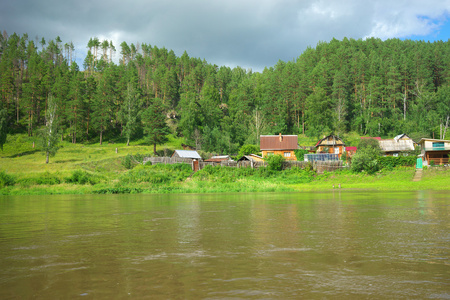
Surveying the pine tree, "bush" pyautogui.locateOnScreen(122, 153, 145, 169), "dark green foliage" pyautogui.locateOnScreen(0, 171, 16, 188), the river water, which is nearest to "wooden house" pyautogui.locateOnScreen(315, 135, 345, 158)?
the pine tree

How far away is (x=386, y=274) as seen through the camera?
6.45 meters

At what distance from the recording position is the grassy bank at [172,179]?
4434 centimetres

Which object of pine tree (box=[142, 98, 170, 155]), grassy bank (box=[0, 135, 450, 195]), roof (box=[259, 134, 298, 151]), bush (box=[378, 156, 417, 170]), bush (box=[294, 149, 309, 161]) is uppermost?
pine tree (box=[142, 98, 170, 155])

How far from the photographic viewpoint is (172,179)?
5344 centimetres

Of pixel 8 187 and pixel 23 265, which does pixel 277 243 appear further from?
pixel 8 187

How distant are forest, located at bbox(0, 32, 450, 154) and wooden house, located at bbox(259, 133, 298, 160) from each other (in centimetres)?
1249

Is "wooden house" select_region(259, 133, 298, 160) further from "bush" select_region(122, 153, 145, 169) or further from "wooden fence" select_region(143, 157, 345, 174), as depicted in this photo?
"bush" select_region(122, 153, 145, 169)

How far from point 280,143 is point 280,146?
32.2 inches

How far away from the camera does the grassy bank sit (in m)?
44.3

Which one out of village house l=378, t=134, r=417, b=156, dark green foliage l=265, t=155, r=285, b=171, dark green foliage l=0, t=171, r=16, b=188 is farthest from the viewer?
village house l=378, t=134, r=417, b=156

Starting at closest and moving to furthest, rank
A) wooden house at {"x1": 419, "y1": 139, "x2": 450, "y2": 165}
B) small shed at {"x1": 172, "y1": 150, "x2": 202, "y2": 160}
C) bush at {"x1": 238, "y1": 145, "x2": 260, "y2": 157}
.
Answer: wooden house at {"x1": 419, "y1": 139, "x2": 450, "y2": 165} < small shed at {"x1": 172, "y1": 150, "x2": 202, "y2": 160} < bush at {"x1": 238, "y1": 145, "x2": 260, "y2": 157}

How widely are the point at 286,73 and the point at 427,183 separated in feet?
245

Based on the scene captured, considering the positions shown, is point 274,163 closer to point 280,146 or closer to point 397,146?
point 280,146

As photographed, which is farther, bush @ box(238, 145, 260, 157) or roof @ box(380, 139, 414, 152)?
bush @ box(238, 145, 260, 157)
